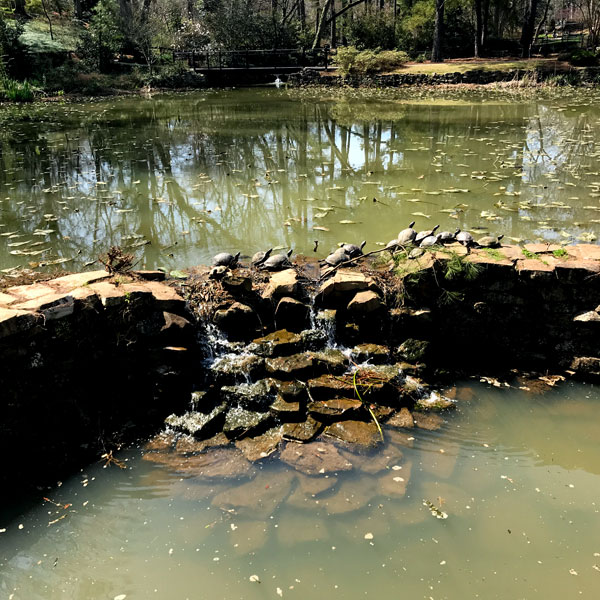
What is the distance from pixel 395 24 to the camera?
30.5 metres

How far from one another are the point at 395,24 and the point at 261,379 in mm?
33145

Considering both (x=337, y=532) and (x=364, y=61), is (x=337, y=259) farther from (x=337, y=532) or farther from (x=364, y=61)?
(x=364, y=61)

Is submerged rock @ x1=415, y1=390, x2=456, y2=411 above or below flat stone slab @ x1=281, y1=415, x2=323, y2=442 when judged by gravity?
above

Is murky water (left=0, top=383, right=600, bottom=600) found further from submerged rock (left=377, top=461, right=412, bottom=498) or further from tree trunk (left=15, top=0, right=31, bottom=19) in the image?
tree trunk (left=15, top=0, right=31, bottom=19)

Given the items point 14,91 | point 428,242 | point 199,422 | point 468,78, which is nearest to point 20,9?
point 14,91

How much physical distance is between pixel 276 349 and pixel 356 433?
3.43ft

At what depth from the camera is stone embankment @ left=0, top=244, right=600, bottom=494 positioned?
11.1ft

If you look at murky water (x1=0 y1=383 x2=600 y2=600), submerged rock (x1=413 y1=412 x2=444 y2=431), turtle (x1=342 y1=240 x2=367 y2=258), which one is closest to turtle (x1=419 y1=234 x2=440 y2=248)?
turtle (x1=342 y1=240 x2=367 y2=258)

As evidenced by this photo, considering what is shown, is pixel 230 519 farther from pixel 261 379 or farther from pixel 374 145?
pixel 374 145

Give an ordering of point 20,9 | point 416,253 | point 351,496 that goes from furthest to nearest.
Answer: point 20,9
point 416,253
point 351,496

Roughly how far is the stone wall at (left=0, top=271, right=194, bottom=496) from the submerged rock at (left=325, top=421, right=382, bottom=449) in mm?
1264

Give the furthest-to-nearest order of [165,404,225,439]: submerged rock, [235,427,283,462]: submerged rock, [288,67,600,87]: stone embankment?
1. [288,67,600,87]: stone embankment
2. [165,404,225,439]: submerged rock
3. [235,427,283,462]: submerged rock

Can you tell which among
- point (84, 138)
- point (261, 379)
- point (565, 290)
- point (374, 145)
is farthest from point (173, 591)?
point (84, 138)

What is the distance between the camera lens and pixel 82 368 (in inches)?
145
